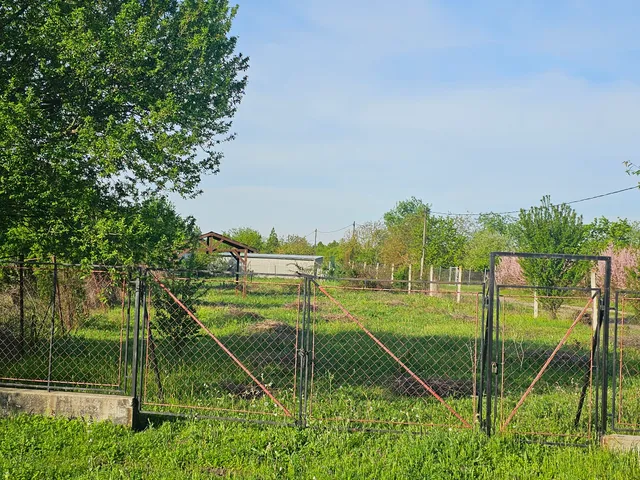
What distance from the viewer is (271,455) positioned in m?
5.96

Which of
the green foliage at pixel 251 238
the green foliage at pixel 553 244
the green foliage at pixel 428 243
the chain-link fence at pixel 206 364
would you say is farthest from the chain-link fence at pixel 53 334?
the green foliage at pixel 251 238

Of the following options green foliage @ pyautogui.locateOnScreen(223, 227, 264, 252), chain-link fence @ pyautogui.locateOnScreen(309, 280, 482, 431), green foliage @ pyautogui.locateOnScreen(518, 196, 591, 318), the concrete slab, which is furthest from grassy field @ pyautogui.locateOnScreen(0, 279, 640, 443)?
green foliage @ pyautogui.locateOnScreen(223, 227, 264, 252)

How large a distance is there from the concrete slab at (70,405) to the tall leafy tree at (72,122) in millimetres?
2072

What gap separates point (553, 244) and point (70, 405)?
19.1 meters

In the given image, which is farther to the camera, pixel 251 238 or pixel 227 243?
pixel 251 238

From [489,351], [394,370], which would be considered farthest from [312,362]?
[394,370]

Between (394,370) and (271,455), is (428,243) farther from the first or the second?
(271,455)

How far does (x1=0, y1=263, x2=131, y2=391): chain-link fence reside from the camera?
8.27 meters

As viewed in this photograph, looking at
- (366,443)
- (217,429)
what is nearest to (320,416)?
(366,443)

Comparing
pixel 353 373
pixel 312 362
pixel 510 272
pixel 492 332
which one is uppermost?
pixel 510 272

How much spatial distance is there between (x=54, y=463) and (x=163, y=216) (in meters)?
5.32

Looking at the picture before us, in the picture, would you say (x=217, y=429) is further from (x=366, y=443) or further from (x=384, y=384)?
(x=384, y=384)

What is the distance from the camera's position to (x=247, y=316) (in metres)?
17.0

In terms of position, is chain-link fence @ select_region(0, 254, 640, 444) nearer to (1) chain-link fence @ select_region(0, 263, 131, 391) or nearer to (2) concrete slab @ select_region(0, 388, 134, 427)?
(1) chain-link fence @ select_region(0, 263, 131, 391)
